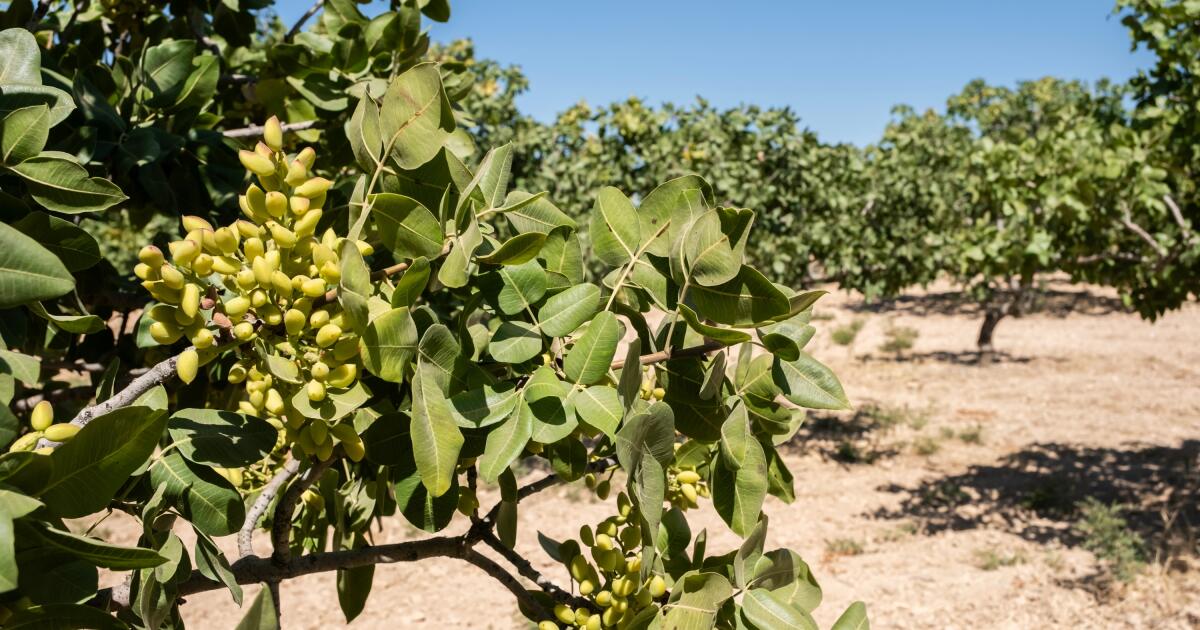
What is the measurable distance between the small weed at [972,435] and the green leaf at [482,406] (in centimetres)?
890

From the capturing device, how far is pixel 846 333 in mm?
14570

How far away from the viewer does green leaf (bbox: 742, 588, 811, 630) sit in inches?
33.6

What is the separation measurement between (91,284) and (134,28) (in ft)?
2.69

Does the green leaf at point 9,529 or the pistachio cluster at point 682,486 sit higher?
the green leaf at point 9,529

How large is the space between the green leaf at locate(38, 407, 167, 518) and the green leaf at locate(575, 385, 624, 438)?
1.16ft

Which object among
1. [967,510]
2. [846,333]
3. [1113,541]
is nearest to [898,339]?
[846,333]

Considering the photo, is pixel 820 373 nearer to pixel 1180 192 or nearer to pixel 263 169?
pixel 263 169

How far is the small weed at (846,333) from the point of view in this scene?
46.7 ft

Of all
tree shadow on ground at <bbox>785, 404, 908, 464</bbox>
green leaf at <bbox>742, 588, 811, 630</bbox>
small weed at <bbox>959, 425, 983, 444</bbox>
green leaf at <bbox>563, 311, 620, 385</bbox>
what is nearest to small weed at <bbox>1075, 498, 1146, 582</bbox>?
tree shadow on ground at <bbox>785, 404, 908, 464</bbox>

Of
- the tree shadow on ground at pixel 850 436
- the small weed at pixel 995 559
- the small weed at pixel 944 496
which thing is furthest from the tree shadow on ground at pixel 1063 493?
the tree shadow on ground at pixel 850 436

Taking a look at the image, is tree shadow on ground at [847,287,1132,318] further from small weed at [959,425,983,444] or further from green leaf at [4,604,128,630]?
green leaf at [4,604,128,630]

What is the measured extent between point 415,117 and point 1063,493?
7.38 m

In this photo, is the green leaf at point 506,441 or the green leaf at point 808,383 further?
the green leaf at point 808,383

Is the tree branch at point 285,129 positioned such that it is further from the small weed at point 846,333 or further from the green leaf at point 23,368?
the small weed at point 846,333
